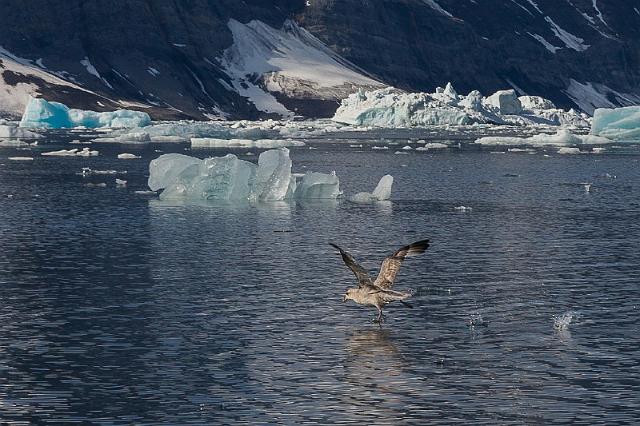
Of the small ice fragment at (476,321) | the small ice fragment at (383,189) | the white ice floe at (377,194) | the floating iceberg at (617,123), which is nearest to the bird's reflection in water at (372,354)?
the small ice fragment at (476,321)

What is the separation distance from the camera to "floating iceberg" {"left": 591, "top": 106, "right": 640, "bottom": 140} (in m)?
123

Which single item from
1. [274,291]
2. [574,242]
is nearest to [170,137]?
[574,242]

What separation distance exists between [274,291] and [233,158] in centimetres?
2170

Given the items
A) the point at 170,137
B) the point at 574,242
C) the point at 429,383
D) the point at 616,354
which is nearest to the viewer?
the point at 429,383

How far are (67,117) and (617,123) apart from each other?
70.1m

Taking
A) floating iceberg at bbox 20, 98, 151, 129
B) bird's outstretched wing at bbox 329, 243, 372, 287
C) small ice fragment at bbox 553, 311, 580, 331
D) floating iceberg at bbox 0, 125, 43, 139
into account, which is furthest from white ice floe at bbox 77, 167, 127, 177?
floating iceberg at bbox 20, 98, 151, 129

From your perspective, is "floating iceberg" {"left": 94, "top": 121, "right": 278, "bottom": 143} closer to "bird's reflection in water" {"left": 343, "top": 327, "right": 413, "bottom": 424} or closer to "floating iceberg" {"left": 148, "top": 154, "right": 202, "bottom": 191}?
"floating iceberg" {"left": 148, "top": 154, "right": 202, "bottom": 191}

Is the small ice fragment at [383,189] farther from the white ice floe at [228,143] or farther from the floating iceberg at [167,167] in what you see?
the white ice floe at [228,143]

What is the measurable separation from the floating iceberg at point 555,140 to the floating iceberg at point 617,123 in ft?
4.13

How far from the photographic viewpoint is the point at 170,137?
128m

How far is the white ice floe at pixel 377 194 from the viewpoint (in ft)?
196

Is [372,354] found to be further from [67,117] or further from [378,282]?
[67,117]

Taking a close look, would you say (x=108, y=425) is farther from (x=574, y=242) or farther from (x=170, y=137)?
(x=170, y=137)

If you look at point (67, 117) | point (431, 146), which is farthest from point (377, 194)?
point (67, 117)
